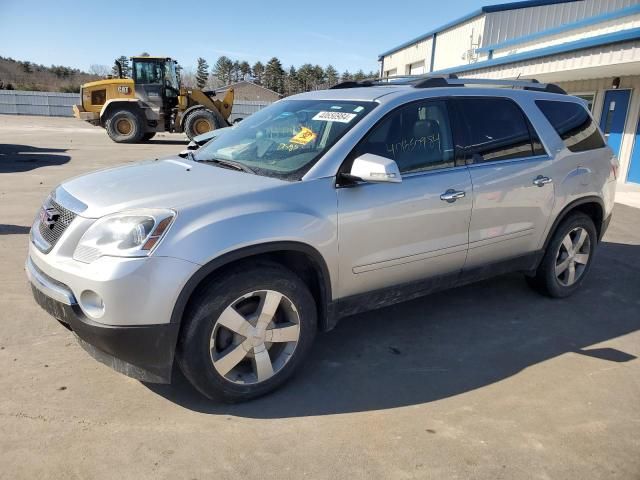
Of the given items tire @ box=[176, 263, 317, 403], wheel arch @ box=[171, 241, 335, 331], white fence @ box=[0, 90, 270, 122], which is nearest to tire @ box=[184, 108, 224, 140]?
wheel arch @ box=[171, 241, 335, 331]

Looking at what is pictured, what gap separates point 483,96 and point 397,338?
2.00m

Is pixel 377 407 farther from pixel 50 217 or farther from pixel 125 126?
pixel 125 126

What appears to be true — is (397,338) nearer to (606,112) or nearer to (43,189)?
(43,189)

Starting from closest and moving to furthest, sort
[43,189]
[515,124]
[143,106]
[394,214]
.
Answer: [394,214] → [515,124] → [43,189] → [143,106]

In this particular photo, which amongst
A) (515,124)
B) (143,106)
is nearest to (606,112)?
(515,124)

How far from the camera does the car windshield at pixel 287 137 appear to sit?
3249mm

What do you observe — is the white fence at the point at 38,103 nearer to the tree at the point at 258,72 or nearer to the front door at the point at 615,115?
the front door at the point at 615,115

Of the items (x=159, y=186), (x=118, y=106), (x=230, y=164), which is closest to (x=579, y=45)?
(x=230, y=164)

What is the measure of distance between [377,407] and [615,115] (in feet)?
39.8

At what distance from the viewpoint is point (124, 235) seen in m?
2.57

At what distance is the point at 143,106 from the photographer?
19.8m

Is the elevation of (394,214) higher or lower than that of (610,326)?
higher

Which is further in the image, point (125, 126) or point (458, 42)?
point (458, 42)

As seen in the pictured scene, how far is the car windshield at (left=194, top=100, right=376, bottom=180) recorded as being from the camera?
3249mm
